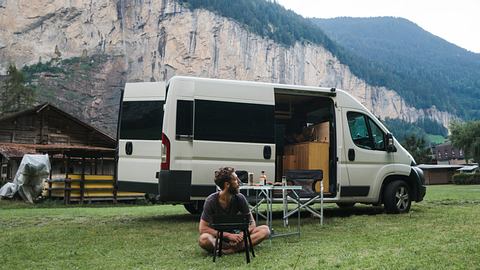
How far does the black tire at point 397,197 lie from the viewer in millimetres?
9758

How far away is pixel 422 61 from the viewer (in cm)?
19800

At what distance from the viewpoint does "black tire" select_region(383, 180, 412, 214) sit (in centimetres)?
976

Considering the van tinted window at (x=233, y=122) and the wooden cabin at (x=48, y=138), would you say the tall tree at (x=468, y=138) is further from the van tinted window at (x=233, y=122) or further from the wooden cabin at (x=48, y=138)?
the van tinted window at (x=233, y=122)

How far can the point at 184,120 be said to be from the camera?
8.55 m

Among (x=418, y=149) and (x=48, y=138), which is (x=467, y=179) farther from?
(x=48, y=138)

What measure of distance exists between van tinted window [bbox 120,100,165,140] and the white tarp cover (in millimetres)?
12302

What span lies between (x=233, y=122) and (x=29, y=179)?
1436cm

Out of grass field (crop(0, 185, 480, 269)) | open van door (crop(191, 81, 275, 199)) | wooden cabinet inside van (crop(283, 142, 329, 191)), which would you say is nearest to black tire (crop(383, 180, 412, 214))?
grass field (crop(0, 185, 480, 269))

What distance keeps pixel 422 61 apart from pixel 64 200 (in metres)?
200

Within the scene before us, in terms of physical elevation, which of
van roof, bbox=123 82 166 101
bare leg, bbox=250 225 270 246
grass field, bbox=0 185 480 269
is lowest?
grass field, bbox=0 185 480 269

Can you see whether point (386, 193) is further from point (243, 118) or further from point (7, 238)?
point (7, 238)

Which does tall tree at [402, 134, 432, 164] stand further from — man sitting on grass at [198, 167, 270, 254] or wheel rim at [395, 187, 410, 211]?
man sitting on grass at [198, 167, 270, 254]

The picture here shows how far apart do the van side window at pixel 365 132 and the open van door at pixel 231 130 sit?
5.98 feet

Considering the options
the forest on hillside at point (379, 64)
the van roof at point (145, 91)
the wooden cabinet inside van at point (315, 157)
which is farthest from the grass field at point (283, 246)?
the forest on hillside at point (379, 64)
